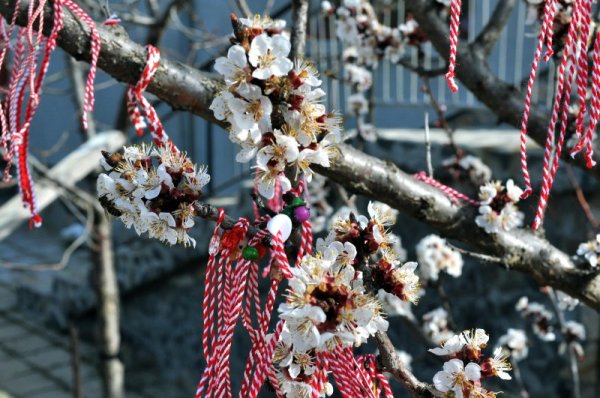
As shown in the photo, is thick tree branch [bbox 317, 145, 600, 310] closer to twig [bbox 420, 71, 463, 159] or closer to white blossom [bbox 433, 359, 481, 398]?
white blossom [bbox 433, 359, 481, 398]

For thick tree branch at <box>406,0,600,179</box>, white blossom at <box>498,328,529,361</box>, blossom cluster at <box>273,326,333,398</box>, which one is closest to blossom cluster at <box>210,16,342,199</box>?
blossom cluster at <box>273,326,333,398</box>

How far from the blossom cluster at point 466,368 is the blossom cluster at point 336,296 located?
0.13 m

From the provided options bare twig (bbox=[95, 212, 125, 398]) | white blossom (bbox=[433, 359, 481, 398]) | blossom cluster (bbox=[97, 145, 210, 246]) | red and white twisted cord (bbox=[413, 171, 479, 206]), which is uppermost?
blossom cluster (bbox=[97, 145, 210, 246])

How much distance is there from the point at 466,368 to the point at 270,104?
519mm

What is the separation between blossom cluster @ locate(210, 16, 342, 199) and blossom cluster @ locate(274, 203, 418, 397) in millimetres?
139

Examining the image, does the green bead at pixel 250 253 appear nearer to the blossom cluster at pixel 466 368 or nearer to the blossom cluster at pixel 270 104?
the blossom cluster at pixel 270 104

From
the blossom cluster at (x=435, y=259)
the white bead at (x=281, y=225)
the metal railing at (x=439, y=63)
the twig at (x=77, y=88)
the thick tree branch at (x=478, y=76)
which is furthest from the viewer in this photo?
the metal railing at (x=439, y=63)

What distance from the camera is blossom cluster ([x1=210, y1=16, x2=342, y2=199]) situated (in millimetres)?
958

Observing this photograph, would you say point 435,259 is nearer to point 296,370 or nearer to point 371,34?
point 371,34

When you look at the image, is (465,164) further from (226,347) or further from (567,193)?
(226,347)

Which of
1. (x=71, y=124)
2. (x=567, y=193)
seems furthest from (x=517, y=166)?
(x=71, y=124)

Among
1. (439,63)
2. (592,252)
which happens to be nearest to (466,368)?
(592,252)

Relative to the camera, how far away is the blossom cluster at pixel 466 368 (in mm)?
1132

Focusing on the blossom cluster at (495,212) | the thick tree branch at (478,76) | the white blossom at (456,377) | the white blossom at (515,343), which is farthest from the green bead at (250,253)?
the white blossom at (515,343)
